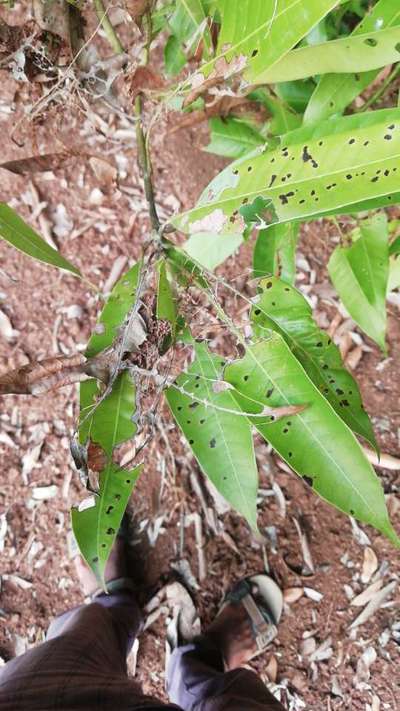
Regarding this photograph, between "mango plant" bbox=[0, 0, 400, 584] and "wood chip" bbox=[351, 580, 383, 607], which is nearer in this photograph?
"mango plant" bbox=[0, 0, 400, 584]

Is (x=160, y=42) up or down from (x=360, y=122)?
up

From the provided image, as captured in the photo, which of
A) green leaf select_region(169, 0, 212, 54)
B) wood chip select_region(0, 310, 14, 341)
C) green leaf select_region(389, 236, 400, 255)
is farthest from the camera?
wood chip select_region(0, 310, 14, 341)

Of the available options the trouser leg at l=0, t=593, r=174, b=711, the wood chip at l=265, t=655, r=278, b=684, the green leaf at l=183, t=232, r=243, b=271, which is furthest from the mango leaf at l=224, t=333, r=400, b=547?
the wood chip at l=265, t=655, r=278, b=684

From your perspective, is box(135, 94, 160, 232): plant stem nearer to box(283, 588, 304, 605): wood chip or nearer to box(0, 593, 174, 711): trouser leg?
box(0, 593, 174, 711): trouser leg

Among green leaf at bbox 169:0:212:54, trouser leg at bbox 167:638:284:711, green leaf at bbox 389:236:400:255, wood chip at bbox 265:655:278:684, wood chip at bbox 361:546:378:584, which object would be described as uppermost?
green leaf at bbox 169:0:212:54

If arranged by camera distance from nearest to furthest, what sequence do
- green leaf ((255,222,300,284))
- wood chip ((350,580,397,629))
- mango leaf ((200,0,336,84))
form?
1. mango leaf ((200,0,336,84))
2. green leaf ((255,222,300,284))
3. wood chip ((350,580,397,629))

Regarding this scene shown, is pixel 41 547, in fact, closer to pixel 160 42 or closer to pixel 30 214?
pixel 30 214

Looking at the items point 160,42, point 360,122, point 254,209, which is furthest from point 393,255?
point 160,42

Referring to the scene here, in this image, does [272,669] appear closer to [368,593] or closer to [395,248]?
[368,593]
